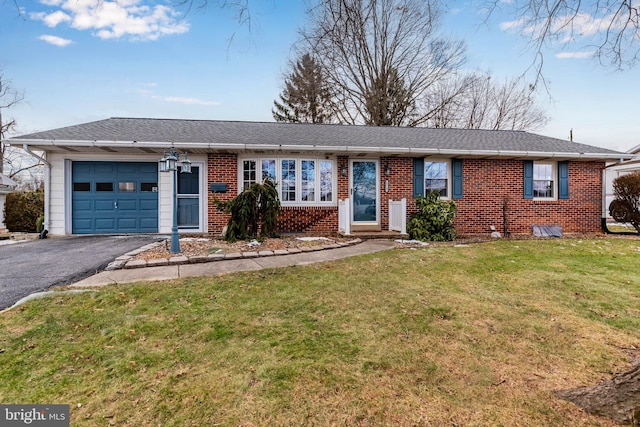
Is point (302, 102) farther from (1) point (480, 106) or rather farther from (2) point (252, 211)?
(2) point (252, 211)

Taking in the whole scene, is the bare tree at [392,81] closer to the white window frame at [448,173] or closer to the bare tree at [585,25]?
the white window frame at [448,173]

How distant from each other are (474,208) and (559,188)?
116 inches

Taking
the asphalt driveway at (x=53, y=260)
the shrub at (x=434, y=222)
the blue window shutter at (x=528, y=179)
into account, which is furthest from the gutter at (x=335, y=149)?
the asphalt driveway at (x=53, y=260)

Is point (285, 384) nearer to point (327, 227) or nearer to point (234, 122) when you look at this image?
point (327, 227)

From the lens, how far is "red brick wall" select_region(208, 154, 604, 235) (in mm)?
9508

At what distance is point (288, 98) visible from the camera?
80.4ft

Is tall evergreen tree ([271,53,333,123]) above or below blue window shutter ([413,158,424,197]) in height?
above

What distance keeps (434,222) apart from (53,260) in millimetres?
8625

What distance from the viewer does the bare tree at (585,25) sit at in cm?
275

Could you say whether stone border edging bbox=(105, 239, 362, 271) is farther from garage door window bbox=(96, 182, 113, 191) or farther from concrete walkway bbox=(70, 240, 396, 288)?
garage door window bbox=(96, 182, 113, 191)

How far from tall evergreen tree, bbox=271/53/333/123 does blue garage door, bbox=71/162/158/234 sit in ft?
51.3

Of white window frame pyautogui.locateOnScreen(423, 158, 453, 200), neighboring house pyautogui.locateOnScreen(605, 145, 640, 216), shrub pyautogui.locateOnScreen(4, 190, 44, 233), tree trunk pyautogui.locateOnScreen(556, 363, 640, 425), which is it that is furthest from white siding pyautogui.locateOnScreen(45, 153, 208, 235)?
neighboring house pyautogui.locateOnScreen(605, 145, 640, 216)

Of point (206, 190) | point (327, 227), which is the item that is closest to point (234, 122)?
point (206, 190)

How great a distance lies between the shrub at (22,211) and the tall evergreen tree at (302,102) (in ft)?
55.6
